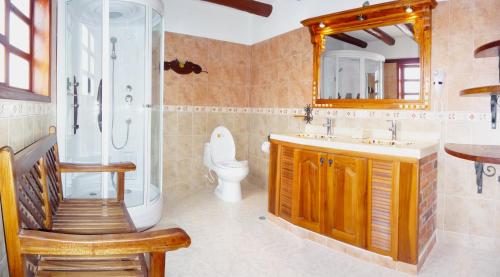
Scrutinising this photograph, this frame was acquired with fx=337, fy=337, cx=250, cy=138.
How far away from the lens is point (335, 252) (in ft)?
9.00

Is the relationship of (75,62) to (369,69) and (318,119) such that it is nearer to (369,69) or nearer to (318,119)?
(318,119)

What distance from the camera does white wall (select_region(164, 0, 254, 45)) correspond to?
14.6 ft

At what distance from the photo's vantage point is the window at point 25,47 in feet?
5.64

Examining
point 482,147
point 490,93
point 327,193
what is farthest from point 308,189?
point 490,93

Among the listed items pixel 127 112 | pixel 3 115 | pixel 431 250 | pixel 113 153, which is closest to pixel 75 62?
pixel 127 112

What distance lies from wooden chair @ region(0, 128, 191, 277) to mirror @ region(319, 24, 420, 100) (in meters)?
2.52

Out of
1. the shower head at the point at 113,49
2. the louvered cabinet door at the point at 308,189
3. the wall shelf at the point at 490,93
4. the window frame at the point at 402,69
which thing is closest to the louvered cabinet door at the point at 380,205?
the louvered cabinet door at the point at 308,189

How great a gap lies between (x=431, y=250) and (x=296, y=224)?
1.11 metres

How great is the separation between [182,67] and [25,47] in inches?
95.0

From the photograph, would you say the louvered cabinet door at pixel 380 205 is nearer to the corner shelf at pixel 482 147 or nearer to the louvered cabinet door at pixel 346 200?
the louvered cabinet door at pixel 346 200

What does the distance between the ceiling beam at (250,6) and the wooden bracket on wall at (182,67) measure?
2.84 ft

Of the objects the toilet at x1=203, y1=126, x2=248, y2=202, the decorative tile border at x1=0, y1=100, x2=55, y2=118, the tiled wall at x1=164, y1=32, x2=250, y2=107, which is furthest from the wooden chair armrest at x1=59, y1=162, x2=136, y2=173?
the tiled wall at x1=164, y1=32, x2=250, y2=107

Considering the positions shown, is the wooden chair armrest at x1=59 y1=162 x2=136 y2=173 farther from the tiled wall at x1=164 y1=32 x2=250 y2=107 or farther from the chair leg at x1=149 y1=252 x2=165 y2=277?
the tiled wall at x1=164 y1=32 x2=250 y2=107

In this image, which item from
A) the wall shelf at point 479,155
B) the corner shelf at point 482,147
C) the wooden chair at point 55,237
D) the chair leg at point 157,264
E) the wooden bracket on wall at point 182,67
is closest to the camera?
the wooden chair at point 55,237
